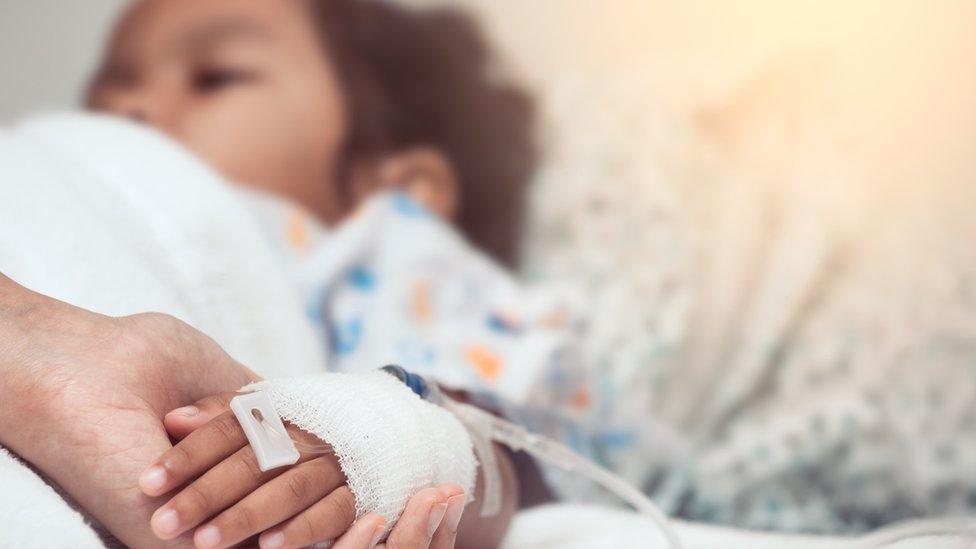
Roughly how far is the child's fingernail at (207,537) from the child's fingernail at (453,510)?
10cm

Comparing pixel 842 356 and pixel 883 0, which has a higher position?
pixel 883 0

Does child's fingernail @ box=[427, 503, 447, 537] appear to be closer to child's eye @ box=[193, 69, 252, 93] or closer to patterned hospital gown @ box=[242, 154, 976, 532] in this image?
patterned hospital gown @ box=[242, 154, 976, 532]

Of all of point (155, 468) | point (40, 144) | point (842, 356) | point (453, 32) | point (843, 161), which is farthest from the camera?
point (453, 32)

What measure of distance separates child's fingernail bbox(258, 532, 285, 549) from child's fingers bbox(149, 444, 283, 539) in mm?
19

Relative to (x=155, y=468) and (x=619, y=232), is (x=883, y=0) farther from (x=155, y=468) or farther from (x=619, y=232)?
(x=155, y=468)

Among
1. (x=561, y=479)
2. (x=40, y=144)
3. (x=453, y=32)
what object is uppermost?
(x=453, y=32)

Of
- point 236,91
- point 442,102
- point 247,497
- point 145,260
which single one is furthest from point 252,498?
point 442,102

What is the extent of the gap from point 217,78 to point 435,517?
0.82 meters

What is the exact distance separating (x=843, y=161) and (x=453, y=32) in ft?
1.89

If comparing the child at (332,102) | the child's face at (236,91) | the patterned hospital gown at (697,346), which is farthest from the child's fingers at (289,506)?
the child's face at (236,91)

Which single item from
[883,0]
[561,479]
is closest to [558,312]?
[561,479]

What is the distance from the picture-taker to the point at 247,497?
33cm

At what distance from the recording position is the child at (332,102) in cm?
103

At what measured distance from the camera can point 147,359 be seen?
38 cm
